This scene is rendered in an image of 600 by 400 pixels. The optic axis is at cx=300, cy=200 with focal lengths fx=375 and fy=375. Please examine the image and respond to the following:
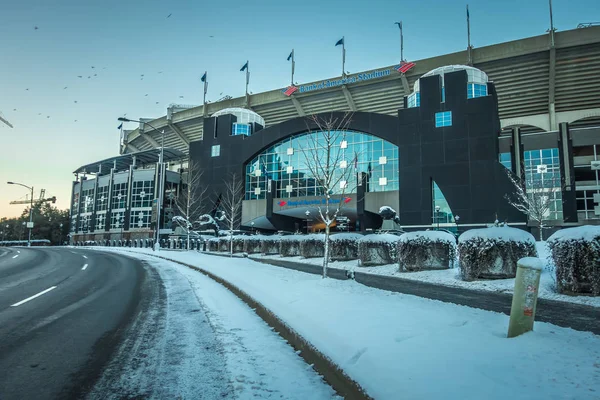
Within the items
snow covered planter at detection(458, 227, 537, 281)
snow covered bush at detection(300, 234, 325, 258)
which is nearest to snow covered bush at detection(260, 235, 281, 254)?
snow covered bush at detection(300, 234, 325, 258)

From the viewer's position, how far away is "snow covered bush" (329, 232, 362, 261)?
73.1ft

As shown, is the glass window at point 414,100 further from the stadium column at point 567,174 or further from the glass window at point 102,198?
the glass window at point 102,198

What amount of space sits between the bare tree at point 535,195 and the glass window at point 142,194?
198 ft

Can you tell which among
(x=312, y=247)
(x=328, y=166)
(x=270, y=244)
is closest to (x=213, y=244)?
(x=270, y=244)

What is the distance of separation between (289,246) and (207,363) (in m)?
24.1

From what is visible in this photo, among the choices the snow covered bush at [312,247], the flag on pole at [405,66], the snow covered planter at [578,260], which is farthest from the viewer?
the flag on pole at [405,66]

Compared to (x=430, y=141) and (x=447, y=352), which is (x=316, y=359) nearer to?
(x=447, y=352)

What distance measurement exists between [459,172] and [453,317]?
115 feet

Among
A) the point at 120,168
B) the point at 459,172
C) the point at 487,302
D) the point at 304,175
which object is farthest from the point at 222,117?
the point at 487,302

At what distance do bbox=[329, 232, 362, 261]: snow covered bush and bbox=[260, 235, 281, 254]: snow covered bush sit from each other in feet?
27.7

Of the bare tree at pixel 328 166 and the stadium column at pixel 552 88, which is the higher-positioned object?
the stadium column at pixel 552 88

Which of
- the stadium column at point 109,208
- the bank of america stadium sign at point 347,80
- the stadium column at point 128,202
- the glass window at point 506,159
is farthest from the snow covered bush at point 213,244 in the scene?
the stadium column at point 109,208

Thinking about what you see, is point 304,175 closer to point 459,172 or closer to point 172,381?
point 459,172

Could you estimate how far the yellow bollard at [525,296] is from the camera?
12.7ft
